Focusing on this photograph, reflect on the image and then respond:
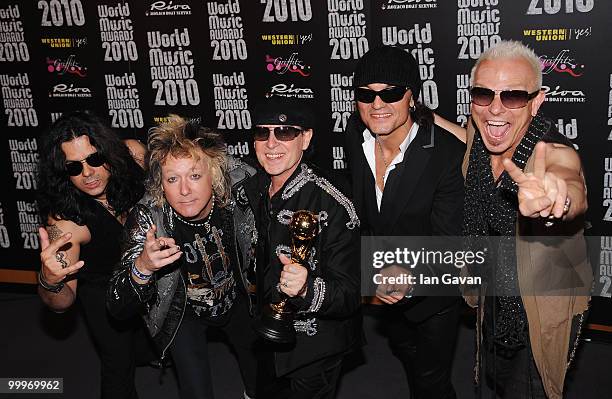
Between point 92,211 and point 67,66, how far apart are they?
2.78 m

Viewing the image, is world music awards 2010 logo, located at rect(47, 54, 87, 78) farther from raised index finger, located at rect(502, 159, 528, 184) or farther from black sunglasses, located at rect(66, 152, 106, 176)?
raised index finger, located at rect(502, 159, 528, 184)

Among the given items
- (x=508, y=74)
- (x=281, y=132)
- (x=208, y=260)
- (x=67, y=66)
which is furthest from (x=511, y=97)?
(x=67, y=66)

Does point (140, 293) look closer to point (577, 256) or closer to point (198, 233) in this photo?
point (198, 233)

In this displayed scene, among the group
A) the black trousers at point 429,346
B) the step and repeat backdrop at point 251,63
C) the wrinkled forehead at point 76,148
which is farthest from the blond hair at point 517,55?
the wrinkled forehead at point 76,148

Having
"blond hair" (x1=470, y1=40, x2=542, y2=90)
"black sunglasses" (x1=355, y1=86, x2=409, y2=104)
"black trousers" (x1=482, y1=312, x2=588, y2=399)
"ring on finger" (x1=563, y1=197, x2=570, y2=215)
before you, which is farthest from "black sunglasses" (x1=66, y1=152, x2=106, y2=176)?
"ring on finger" (x1=563, y1=197, x2=570, y2=215)

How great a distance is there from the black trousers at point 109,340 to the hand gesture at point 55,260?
43 cm

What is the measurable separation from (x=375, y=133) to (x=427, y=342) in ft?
3.77

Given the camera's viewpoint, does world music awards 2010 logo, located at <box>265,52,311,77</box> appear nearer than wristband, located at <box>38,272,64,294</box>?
No

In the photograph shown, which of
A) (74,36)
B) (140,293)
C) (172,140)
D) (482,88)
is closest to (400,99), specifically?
(482,88)

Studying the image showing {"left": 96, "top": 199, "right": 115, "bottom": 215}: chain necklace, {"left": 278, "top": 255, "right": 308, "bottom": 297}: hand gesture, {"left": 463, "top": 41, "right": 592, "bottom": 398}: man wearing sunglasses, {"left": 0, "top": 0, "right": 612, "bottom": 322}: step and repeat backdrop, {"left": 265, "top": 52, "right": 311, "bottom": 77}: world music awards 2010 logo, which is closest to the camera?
{"left": 278, "top": 255, "right": 308, "bottom": 297}: hand gesture

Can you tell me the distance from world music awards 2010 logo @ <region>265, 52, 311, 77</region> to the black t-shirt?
2150mm

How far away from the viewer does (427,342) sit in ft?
10.9

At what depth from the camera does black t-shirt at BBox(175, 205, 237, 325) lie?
10.5 ft

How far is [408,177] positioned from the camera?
123 inches
